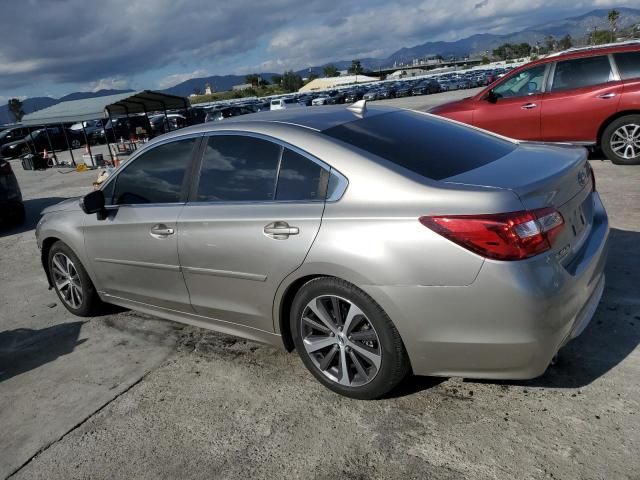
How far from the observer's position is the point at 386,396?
10.0 ft

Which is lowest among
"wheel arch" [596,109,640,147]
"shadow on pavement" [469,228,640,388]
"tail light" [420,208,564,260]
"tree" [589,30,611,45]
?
"shadow on pavement" [469,228,640,388]

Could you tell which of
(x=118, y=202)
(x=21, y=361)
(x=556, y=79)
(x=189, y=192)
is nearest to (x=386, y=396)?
(x=189, y=192)

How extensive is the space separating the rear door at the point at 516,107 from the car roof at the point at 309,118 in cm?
535

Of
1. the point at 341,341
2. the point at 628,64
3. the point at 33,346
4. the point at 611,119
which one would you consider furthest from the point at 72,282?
the point at 628,64

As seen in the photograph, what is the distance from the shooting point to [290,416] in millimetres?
3018

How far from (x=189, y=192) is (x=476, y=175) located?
1.88 metres

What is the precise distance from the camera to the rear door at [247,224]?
3000mm

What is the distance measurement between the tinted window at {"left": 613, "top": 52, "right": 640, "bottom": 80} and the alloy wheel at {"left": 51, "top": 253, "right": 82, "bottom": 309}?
7654 mm

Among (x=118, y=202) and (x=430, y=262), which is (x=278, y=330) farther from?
(x=118, y=202)

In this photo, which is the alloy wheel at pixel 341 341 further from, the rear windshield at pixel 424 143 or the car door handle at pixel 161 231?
the car door handle at pixel 161 231

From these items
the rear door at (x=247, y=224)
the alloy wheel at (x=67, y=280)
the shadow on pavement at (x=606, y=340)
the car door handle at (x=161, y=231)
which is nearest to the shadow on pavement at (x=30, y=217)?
the alloy wheel at (x=67, y=280)

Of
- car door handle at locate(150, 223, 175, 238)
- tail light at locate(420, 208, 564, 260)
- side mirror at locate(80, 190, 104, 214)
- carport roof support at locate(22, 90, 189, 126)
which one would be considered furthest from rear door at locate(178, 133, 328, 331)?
carport roof support at locate(22, 90, 189, 126)

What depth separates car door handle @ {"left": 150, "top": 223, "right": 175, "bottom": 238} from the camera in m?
3.64

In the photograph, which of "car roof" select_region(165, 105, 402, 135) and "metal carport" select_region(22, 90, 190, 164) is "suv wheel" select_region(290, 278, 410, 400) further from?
"metal carport" select_region(22, 90, 190, 164)
